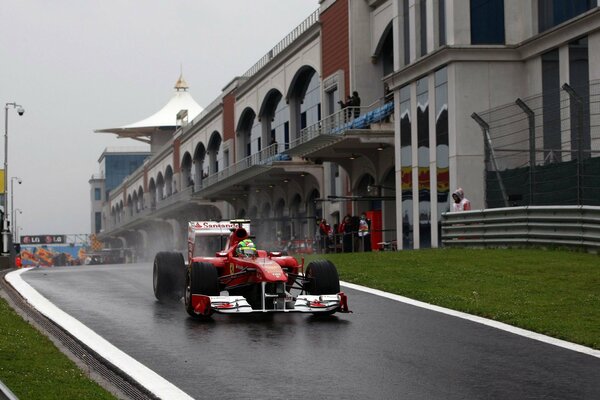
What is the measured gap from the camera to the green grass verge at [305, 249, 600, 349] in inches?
480

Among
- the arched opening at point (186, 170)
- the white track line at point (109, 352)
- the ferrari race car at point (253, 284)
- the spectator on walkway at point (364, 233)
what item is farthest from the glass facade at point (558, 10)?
the arched opening at point (186, 170)

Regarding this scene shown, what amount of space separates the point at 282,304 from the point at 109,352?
2.98 m

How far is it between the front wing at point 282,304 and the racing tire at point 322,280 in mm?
243

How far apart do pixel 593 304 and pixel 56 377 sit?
24.9ft

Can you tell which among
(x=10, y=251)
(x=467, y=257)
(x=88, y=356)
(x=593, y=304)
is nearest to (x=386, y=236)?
(x=10, y=251)

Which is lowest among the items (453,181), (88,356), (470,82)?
(88,356)

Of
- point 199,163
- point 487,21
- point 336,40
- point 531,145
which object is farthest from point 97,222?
point 531,145

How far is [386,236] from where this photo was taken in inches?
1515

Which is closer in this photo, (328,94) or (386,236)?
(386,236)

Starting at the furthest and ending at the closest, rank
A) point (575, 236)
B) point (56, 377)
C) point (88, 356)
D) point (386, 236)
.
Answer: point (386, 236), point (575, 236), point (88, 356), point (56, 377)

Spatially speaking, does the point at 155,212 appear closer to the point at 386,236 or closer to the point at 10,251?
the point at 10,251

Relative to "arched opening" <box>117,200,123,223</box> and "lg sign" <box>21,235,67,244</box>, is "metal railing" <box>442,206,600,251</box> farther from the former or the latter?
"lg sign" <box>21,235,67,244</box>

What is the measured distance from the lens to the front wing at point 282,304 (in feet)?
40.3

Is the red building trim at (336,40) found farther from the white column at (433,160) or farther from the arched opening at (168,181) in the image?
the arched opening at (168,181)
